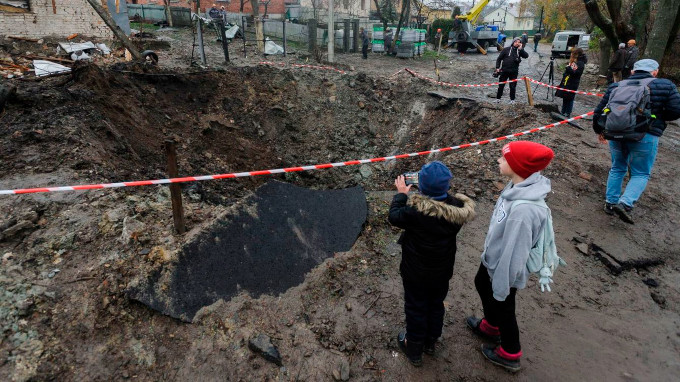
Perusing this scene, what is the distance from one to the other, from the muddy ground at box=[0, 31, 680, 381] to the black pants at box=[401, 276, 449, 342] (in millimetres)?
340

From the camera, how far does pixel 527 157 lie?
2.50m

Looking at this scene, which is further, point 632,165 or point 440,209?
point 632,165

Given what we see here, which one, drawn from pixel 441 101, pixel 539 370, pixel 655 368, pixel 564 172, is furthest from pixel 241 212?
pixel 441 101

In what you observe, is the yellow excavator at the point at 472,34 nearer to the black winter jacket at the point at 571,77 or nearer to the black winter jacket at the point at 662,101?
the black winter jacket at the point at 571,77

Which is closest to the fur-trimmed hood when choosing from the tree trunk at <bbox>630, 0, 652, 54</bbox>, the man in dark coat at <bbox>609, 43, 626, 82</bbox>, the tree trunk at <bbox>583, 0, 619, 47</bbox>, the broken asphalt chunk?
the broken asphalt chunk

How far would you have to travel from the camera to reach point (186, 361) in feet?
9.83

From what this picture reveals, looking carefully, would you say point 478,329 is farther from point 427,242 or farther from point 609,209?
point 609,209

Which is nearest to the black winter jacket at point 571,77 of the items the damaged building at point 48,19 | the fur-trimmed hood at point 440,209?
the fur-trimmed hood at point 440,209

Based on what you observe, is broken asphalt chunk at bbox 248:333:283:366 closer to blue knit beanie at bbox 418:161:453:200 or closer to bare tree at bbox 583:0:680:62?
blue knit beanie at bbox 418:161:453:200

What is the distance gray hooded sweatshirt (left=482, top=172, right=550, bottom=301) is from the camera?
247 centimetres

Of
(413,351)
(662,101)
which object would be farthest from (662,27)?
(413,351)

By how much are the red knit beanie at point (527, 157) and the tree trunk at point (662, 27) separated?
1266 cm

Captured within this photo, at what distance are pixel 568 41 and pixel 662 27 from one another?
16.8 m

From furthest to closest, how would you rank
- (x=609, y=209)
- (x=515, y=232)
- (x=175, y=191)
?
1. (x=609, y=209)
2. (x=175, y=191)
3. (x=515, y=232)
